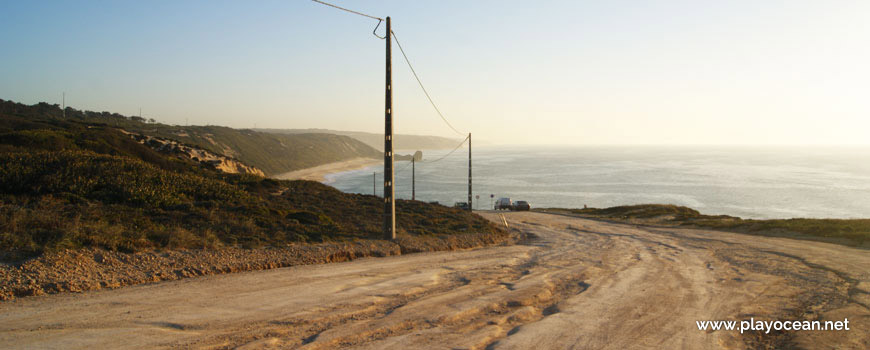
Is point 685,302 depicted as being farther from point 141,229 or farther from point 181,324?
point 141,229

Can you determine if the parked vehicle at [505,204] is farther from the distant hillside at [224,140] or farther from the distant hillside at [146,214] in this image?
the distant hillside at [224,140]

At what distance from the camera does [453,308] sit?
898 centimetres

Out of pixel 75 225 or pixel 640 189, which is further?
pixel 640 189

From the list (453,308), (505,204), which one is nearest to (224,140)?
(505,204)

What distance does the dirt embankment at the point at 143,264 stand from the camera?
9.08 metres

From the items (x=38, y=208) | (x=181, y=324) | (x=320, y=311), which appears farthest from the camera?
(x=38, y=208)

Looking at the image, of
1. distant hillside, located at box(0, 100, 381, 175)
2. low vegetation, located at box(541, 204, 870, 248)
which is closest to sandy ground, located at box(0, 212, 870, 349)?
low vegetation, located at box(541, 204, 870, 248)

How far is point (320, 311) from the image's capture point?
8.55 meters

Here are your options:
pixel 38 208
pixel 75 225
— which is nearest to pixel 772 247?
pixel 75 225

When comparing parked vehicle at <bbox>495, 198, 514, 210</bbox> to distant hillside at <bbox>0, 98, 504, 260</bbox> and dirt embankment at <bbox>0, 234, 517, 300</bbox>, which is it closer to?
distant hillside at <bbox>0, 98, 504, 260</bbox>

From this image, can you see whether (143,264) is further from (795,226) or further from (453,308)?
(795,226)

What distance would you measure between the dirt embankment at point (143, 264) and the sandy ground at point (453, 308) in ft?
1.71

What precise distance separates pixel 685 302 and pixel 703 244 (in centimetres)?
1424

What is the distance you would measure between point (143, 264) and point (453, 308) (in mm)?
7347
